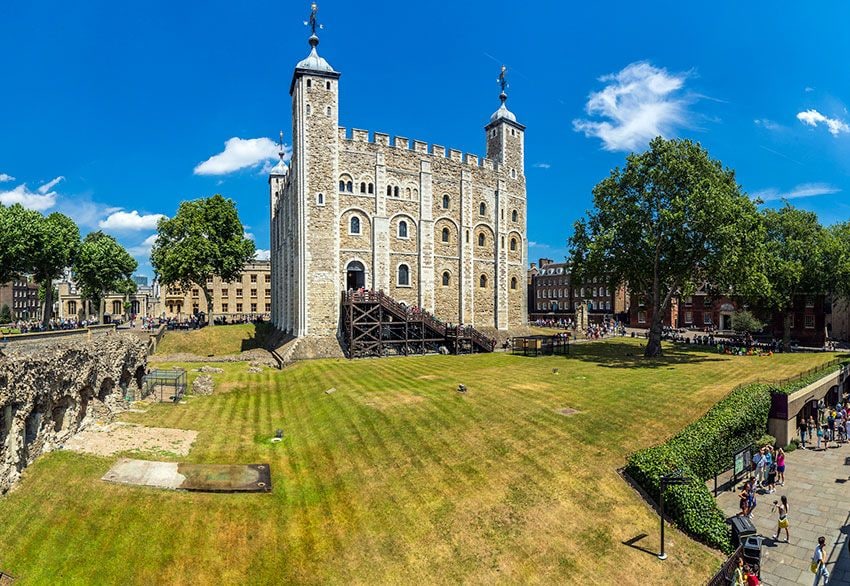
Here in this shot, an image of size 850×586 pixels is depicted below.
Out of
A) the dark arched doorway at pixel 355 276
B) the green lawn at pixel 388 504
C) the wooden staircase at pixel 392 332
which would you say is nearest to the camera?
the green lawn at pixel 388 504

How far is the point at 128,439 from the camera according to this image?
17.3 m

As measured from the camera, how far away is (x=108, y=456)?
50.9 ft

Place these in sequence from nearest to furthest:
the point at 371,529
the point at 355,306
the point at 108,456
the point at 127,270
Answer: the point at 371,529
the point at 108,456
the point at 355,306
the point at 127,270

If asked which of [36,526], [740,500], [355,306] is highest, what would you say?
[355,306]

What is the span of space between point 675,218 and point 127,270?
196 ft

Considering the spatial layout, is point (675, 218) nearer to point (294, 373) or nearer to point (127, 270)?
point (294, 373)

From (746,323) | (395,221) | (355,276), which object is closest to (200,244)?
(355,276)

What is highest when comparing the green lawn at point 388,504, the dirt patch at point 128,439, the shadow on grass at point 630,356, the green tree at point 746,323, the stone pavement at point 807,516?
the green tree at point 746,323

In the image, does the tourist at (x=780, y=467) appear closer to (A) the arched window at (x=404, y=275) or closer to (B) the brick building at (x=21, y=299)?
(A) the arched window at (x=404, y=275)

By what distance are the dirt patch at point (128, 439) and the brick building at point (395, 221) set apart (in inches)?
772

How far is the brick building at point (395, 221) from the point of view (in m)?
38.8

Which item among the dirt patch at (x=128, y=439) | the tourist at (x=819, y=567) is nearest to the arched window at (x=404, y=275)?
the dirt patch at (x=128, y=439)

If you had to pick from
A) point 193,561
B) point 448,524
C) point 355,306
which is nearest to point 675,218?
point 355,306

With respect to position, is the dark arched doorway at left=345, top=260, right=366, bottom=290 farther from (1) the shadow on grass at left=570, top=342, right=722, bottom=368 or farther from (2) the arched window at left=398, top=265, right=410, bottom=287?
(1) the shadow on grass at left=570, top=342, right=722, bottom=368
